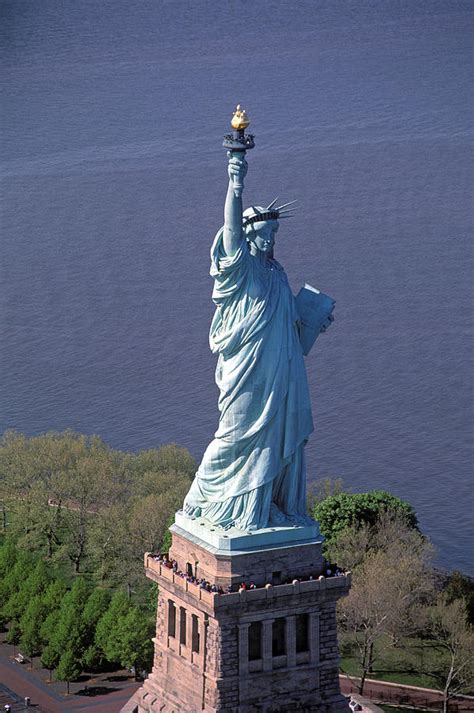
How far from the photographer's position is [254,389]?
63062 millimetres

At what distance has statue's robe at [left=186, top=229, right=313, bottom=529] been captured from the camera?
62906 millimetres

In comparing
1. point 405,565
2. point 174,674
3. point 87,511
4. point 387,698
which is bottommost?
point 174,674

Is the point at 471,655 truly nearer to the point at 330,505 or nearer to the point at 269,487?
the point at 330,505

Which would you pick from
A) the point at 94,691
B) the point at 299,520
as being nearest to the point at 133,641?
the point at 94,691

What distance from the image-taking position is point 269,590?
62.3 meters

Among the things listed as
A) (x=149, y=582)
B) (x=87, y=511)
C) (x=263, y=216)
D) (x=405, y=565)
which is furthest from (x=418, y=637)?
(x=263, y=216)

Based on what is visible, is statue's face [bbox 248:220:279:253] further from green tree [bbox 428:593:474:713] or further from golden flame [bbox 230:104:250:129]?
green tree [bbox 428:593:474:713]

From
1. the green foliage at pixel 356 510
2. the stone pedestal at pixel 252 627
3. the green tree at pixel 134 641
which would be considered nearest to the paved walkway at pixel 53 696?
the green tree at pixel 134 641

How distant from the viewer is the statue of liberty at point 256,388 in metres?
62.9

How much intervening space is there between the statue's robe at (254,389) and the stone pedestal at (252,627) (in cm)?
110

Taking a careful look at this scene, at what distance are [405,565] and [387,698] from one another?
4927 mm

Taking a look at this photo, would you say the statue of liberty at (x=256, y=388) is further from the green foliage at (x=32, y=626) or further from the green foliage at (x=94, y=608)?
the green foliage at (x=32, y=626)

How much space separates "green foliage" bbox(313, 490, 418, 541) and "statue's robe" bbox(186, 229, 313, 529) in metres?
20.1

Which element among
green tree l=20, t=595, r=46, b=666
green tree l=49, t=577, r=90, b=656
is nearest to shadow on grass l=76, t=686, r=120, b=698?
green tree l=49, t=577, r=90, b=656
